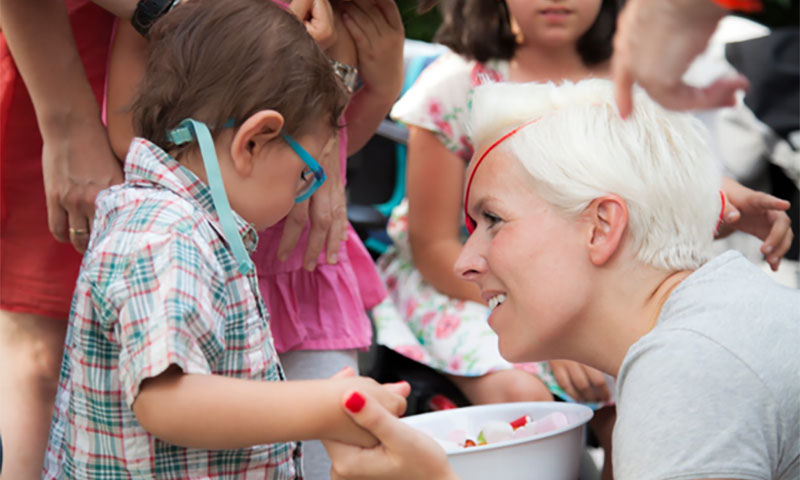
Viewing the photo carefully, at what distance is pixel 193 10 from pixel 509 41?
1.35 m

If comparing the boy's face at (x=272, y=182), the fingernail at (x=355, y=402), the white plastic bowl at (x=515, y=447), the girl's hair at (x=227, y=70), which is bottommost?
the white plastic bowl at (x=515, y=447)

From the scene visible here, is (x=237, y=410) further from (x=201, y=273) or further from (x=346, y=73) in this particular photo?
(x=346, y=73)

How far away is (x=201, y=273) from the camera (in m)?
1.32

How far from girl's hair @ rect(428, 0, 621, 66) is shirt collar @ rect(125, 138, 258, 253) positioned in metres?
1.39

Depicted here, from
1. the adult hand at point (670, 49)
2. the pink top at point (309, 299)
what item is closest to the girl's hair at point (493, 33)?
the pink top at point (309, 299)

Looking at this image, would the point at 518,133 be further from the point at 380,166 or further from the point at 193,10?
the point at 380,166

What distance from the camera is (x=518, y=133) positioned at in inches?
63.1

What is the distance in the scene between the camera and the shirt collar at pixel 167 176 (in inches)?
56.2

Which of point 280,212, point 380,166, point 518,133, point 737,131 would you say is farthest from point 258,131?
point 737,131

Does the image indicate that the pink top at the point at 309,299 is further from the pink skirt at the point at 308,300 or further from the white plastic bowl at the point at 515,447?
the white plastic bowl at the point at 515,447

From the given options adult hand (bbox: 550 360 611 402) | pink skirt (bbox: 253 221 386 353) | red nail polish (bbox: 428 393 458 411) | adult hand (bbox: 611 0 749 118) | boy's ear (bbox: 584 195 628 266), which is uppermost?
adult hand (bbox: 611 0 749 118)

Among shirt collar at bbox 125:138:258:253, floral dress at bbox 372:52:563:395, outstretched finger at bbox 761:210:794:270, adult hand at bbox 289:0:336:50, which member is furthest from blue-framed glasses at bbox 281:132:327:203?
outstretched finger at bbox 761:210:794:270

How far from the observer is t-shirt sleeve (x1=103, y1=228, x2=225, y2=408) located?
4.00ft

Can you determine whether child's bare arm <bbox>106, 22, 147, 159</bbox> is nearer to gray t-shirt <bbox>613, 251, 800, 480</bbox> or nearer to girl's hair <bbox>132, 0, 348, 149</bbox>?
girl's hair <bbox>132, 0, 348, 149</bbox>
